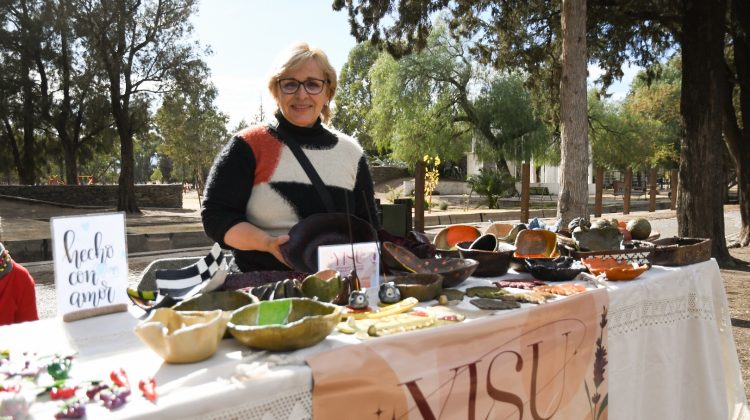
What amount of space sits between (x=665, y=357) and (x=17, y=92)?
25.8 meters

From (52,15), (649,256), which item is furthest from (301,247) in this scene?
(52,15)

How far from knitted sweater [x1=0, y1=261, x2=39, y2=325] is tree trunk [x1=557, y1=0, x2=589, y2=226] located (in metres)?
5.19

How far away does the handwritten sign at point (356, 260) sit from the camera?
63.9 inches

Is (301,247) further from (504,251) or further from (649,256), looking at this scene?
(649,256)

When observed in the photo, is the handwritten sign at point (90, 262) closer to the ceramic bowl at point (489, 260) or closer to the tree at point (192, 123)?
the ceramic bowl at point (489, 260)

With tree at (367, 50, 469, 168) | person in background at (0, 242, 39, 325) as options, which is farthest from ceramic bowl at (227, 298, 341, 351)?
tree at (367, 50, 469, 168)

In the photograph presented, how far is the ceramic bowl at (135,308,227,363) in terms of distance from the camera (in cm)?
102

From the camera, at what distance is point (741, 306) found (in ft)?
17.0

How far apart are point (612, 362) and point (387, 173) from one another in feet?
112

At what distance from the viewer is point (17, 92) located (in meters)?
22.1

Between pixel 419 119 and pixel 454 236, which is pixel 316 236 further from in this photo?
pixel 419 119

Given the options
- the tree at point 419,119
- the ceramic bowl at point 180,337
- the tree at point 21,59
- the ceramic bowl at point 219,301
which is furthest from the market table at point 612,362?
the tree at point 419,119

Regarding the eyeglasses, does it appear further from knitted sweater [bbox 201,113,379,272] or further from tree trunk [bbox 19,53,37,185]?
tree trunk [bbox 19,53,37,185]

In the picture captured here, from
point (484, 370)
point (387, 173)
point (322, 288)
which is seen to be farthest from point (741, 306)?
point (387, 173)
